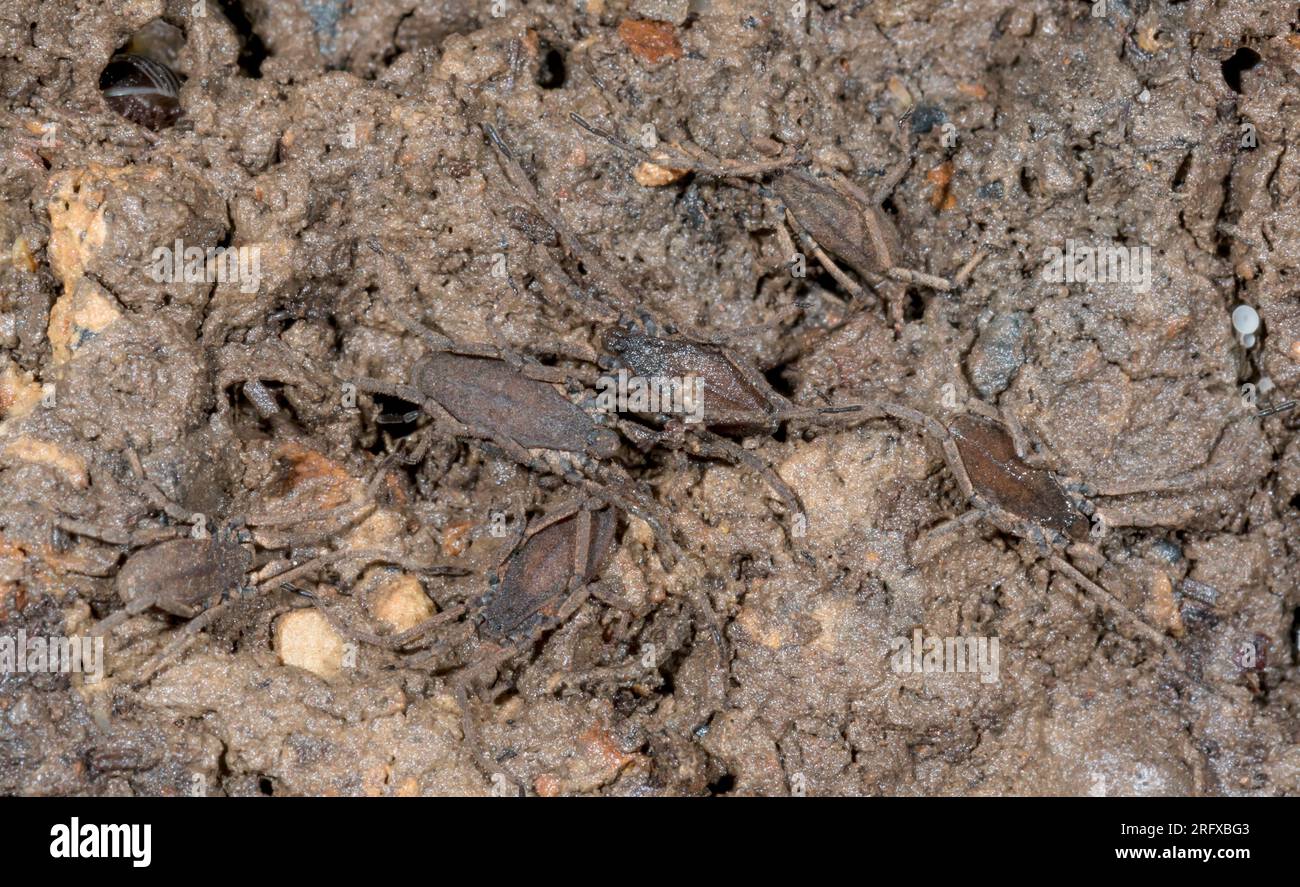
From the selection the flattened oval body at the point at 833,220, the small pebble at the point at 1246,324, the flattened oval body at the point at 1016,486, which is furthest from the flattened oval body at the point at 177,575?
the small pebble at the point at 1246,324

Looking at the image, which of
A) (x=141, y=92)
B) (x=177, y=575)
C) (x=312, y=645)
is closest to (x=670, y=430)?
(x=312, y=645)
